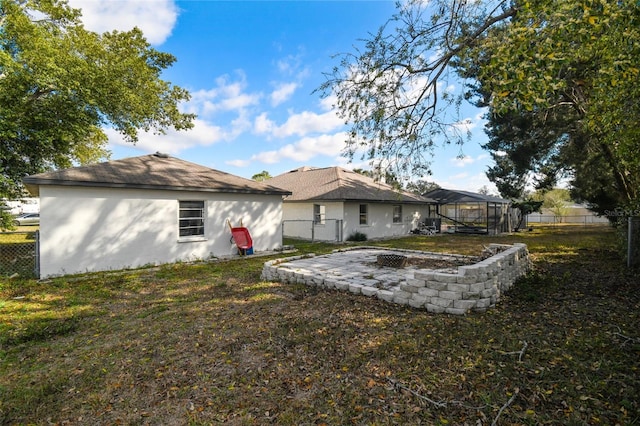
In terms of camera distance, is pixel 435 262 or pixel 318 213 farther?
pixel 318 213

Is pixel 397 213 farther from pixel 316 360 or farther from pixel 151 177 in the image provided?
pixel 316 360

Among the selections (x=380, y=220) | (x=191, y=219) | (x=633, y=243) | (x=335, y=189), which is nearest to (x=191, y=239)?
(x=191, y=219)

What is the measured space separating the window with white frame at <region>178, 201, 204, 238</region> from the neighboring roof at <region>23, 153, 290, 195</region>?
70 centimetres

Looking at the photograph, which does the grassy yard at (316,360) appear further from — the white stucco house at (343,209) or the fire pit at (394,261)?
the white stucco house at (343,209)

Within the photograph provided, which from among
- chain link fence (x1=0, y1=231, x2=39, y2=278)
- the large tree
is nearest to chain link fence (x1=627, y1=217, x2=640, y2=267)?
chain link fence (x1=0, y1=231, x2=39, y2=278)

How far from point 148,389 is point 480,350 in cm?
369

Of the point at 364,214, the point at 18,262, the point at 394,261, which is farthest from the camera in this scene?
the point at 364,214

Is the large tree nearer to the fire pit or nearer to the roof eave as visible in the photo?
the roof eave

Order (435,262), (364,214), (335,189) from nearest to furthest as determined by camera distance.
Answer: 1. (435,262)
2. (335,189)
3. (364,214)

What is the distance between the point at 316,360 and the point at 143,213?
319 inches

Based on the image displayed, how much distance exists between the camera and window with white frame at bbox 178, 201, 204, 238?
32.9 ft

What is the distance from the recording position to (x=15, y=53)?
1144 cm

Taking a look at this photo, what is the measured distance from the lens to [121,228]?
8.74 meters

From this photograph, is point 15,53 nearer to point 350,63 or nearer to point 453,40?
point 350,63
